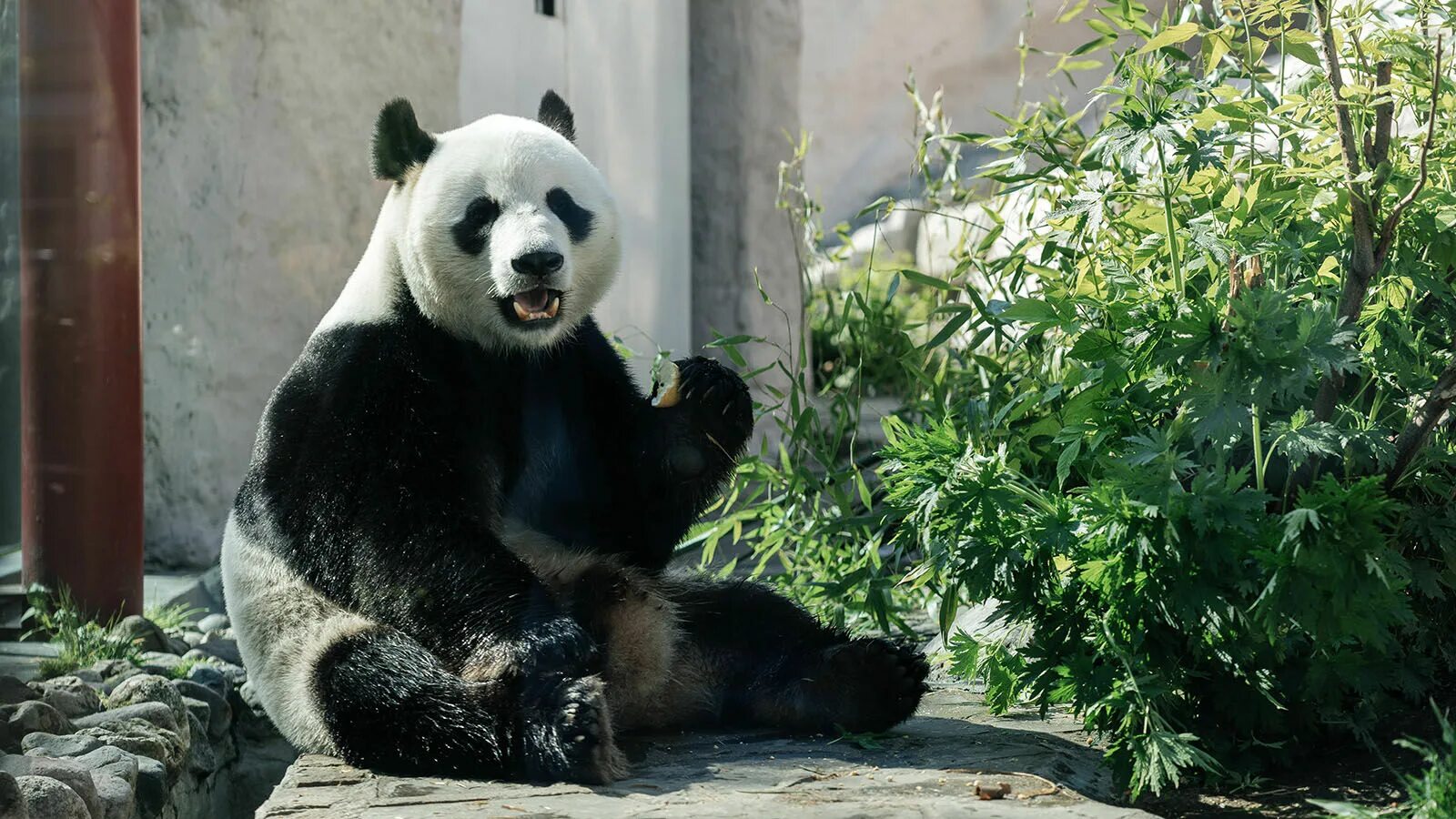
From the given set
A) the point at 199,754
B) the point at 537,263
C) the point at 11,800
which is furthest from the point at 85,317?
the point at 537,263

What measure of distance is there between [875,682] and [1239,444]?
845mm

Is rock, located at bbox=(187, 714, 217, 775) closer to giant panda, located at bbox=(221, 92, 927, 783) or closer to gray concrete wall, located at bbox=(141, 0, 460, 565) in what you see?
giant panda, located at bbox=(221, 92, 927, 783)

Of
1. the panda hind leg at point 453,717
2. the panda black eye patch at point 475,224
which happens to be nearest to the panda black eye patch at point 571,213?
the panda black eye patch at point 475,224

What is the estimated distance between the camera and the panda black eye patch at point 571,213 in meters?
3.00

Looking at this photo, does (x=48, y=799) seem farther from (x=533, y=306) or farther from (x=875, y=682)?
(x=875, y=682)

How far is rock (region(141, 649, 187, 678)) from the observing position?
400cm

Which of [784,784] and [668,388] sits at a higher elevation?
[668,388]

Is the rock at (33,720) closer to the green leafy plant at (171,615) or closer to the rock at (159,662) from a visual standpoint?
the rock at (159,662)

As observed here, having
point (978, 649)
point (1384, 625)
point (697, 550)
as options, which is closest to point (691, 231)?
point (697, 550)

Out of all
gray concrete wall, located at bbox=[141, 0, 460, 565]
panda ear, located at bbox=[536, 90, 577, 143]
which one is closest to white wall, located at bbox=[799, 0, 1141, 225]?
gray concrete wall, located at bbox=[141, 0, 460, 565]

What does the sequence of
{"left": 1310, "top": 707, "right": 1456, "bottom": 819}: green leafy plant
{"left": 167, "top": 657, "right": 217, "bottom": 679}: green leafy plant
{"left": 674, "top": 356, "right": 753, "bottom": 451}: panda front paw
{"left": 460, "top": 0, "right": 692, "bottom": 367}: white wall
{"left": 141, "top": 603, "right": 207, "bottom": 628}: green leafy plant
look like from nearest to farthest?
{"left": 1310, "top": 707, "right": 1456, "bottom": 819}: green leafy plant
{"left": 674, "top": 356, "right": 753, "bottom": 451}: panda front paw
{"left": 167, "top": 657, "right": 217, "bottom": 679}: green leafy plant
{"left": 141, "top": 603, "right": 207, "bottom": 628}: green leafy plant
{"left": 460, "top": 0, "right": 692, "bottom": 367}: white wall

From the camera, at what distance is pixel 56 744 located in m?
3.22

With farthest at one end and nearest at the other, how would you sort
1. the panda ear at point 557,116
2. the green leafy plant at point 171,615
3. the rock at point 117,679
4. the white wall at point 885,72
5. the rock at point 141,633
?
the white wall at point 885,72 → the green leafy plant at point 171,615 → the rock at point 141,633 → the rock at point 117,679 → the panda ear at point 557,116

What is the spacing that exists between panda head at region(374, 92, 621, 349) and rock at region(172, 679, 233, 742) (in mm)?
1610
